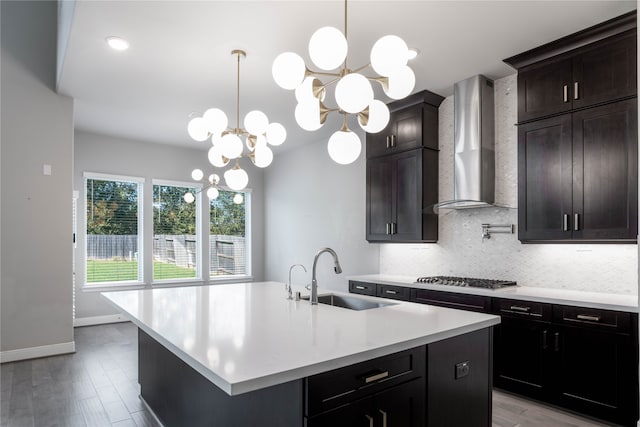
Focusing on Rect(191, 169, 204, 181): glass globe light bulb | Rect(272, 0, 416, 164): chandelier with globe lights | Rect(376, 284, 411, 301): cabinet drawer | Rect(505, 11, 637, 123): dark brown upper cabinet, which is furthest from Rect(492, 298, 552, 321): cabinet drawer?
Rect(191, 169, 204, 181): glass globe light bulb

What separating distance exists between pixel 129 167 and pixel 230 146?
Result: 168 inches

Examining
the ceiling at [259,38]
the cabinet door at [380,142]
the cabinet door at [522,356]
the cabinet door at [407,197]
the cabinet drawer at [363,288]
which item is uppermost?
the ceiling at [259,38]

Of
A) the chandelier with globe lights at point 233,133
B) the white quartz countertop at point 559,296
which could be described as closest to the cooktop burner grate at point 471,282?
the white quartz countertop at point 559,296

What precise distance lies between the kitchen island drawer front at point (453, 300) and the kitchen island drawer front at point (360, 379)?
1863 millimetres

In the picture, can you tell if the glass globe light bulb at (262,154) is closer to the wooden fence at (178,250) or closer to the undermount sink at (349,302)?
the undermount sink at (349,302)

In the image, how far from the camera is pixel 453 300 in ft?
11.9

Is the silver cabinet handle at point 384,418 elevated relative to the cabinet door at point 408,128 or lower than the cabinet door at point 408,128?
lower

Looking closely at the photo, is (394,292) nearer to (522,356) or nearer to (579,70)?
(522,356)

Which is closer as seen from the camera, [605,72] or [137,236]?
[605,72]

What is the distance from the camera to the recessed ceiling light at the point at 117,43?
313 centimetres

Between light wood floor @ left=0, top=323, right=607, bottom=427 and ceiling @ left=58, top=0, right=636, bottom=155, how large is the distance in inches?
110

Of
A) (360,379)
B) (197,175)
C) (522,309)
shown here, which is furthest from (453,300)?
(197,175)

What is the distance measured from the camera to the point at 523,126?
3502mm

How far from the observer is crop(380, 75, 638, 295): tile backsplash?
3.20m
